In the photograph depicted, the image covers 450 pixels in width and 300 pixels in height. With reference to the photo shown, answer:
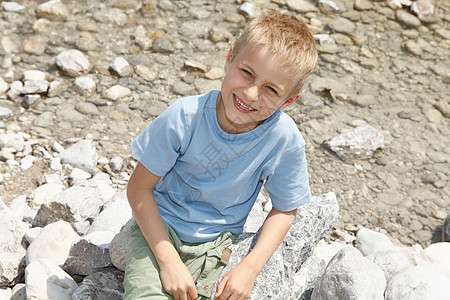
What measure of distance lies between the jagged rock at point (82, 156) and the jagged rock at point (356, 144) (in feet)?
5.95

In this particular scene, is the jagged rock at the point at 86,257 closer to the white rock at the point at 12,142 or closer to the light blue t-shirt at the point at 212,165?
the light blue t-shirt at the point at 212,165

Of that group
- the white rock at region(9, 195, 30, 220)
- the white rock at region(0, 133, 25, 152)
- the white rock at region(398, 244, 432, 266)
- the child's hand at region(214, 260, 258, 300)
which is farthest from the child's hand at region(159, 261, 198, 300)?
the white rock at region(0, 133, 25, 152)

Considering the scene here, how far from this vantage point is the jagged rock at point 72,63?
4289 millimetres

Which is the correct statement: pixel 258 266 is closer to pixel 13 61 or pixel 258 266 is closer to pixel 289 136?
pixel 289 136

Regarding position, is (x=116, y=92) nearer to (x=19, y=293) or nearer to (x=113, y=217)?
(x=113, y=217)

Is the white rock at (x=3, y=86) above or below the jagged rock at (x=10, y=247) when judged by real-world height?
above

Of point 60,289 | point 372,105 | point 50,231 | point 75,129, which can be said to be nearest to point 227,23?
point 372,105

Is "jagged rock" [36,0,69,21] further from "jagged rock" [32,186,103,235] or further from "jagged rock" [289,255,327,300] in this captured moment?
"jagged rock" [289,255,327,300]

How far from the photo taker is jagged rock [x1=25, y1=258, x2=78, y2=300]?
2428 millimetres

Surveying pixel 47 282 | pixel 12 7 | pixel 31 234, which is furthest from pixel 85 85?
pixel 47 282

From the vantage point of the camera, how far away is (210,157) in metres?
2.20

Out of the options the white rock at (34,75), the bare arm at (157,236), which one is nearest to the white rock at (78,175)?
the white rock at (34,75)

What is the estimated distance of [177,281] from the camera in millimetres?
2150

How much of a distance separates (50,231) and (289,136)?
1456 millimetres
